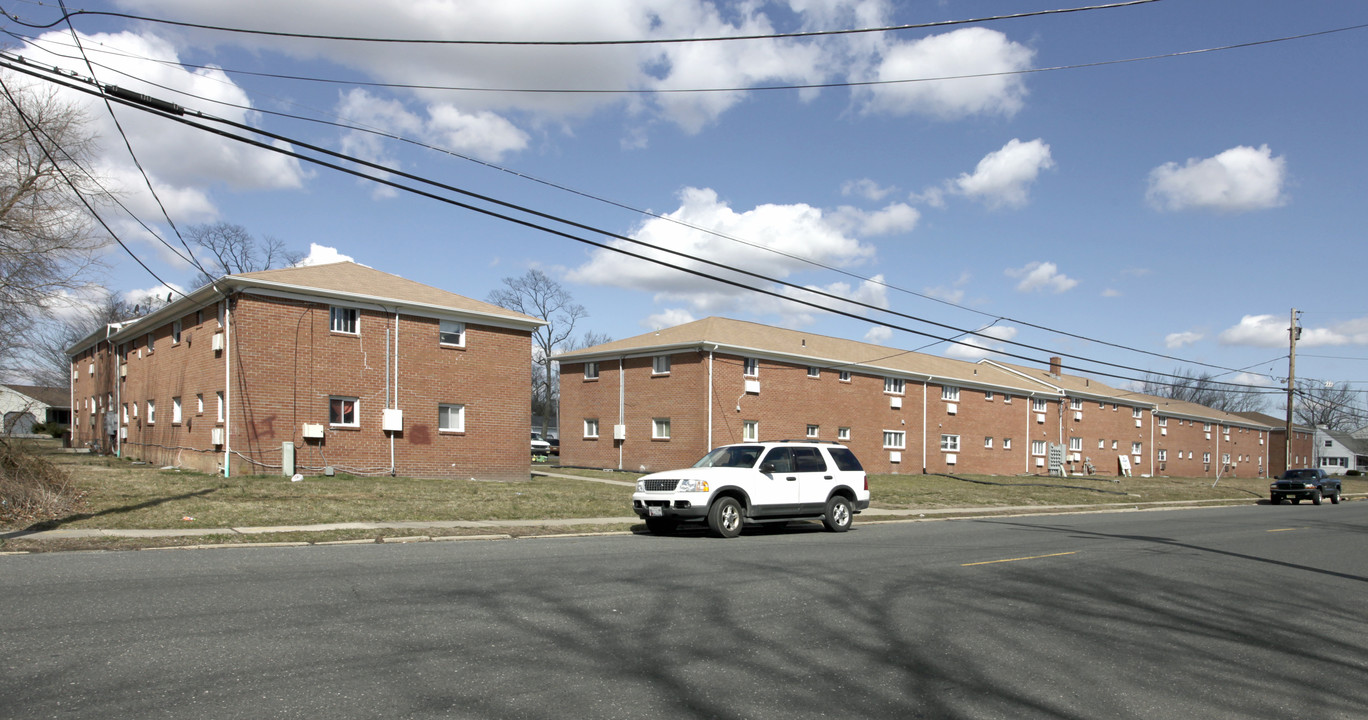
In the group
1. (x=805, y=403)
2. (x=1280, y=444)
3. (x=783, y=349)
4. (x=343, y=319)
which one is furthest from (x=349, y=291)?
(x=1280, y=444)

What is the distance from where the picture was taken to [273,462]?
23453mm

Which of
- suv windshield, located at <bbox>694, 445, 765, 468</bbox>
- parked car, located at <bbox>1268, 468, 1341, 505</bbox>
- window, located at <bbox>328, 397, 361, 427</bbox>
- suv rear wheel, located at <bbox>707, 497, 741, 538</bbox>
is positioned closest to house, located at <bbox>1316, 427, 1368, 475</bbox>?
parked car, located at <bbox>1268, 468, 1341, 505</bbox>

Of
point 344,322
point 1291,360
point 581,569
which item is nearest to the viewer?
point 581,569

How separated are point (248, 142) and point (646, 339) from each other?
27.7m

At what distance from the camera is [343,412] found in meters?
24.9

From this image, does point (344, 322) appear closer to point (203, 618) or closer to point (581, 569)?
point (581, 569)

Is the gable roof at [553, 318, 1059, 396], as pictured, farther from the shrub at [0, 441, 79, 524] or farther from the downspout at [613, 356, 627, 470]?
the shrub at [0, 441, 79, 524]

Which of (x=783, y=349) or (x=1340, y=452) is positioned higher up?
(x=783, y=349)

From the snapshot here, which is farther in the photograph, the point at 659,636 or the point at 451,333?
the point at 451,333

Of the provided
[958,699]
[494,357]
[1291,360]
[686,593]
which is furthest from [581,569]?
[1291,360]

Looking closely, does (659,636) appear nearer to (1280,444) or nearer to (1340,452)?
(1280,444)

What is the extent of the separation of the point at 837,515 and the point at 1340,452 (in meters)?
127

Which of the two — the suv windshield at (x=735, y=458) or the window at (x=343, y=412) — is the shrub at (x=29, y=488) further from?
the suv windshield at (x=735, y=458)

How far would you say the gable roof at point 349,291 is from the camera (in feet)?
77.3
